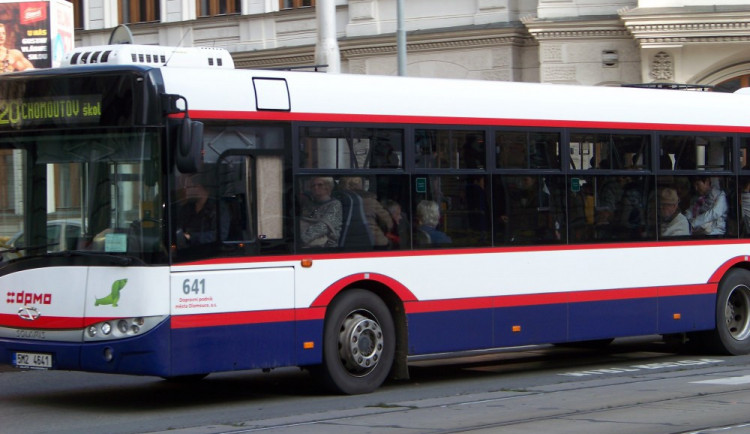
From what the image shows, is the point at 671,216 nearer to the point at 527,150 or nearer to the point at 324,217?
the point at 527,150

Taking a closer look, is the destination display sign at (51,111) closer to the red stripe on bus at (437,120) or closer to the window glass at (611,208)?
the red stripe on bus at (437,120)

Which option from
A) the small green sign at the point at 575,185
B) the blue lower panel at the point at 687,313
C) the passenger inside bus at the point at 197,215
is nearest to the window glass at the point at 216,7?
the blue lower panel at the point at 687,313

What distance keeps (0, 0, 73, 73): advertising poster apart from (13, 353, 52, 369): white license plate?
11.8 meters

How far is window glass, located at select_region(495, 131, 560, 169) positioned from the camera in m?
13.1

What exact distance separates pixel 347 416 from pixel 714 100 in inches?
270

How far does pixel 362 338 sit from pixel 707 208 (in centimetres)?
494

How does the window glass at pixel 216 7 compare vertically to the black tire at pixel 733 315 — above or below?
above

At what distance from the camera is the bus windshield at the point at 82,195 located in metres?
10.6

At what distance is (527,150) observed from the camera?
43.7 ft

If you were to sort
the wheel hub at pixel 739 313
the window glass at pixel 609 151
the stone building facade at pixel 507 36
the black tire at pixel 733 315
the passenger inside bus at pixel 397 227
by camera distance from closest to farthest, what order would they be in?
the passenger inside bus at pixel 397 227, the window glass at pixel 609 151, the black tire at pixel 733 315, the wheel hub at pixel 739 313, the stone building facade at pixel 507 36

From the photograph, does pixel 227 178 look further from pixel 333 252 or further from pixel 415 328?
pixel 415 328

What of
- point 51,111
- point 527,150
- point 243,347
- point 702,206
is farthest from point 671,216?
point 51,111

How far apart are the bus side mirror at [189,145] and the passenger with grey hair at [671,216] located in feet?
19.4

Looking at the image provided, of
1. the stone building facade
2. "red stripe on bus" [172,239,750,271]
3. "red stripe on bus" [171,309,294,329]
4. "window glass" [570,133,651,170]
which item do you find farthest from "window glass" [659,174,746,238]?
the stone building facade
